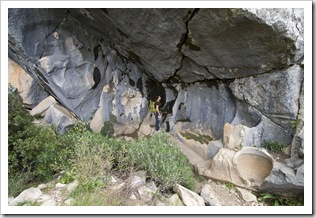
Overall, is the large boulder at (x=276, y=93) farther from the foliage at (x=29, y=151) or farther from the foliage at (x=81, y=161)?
the foliage at (x=29, y=151)

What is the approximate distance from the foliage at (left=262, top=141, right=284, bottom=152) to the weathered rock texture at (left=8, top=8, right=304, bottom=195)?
0.39 ft

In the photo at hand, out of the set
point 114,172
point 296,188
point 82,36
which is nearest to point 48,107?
point 82,36

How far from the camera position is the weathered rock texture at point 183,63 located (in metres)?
3.47

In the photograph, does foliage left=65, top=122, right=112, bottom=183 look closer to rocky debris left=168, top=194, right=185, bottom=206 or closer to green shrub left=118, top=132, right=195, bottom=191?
green shrub left=118, top=132, right=195, bottom=191

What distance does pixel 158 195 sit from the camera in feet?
8.48

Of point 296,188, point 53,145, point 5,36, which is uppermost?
point 5,36

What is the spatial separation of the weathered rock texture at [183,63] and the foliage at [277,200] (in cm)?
69

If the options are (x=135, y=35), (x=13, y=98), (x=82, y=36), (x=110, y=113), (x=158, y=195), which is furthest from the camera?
(x=110, y=113)

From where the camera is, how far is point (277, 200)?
373cm

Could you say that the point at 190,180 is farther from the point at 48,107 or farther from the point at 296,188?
the point at 48,107

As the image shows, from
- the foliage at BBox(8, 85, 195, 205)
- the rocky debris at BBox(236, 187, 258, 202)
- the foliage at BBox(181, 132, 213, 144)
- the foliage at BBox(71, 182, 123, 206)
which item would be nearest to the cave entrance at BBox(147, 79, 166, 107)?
the foliage at BBox(181, 132, 213, 144)

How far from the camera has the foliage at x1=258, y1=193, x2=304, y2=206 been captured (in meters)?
3.58

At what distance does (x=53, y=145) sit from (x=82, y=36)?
10.5 feet

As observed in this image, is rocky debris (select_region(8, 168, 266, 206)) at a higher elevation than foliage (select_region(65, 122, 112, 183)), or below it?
below
